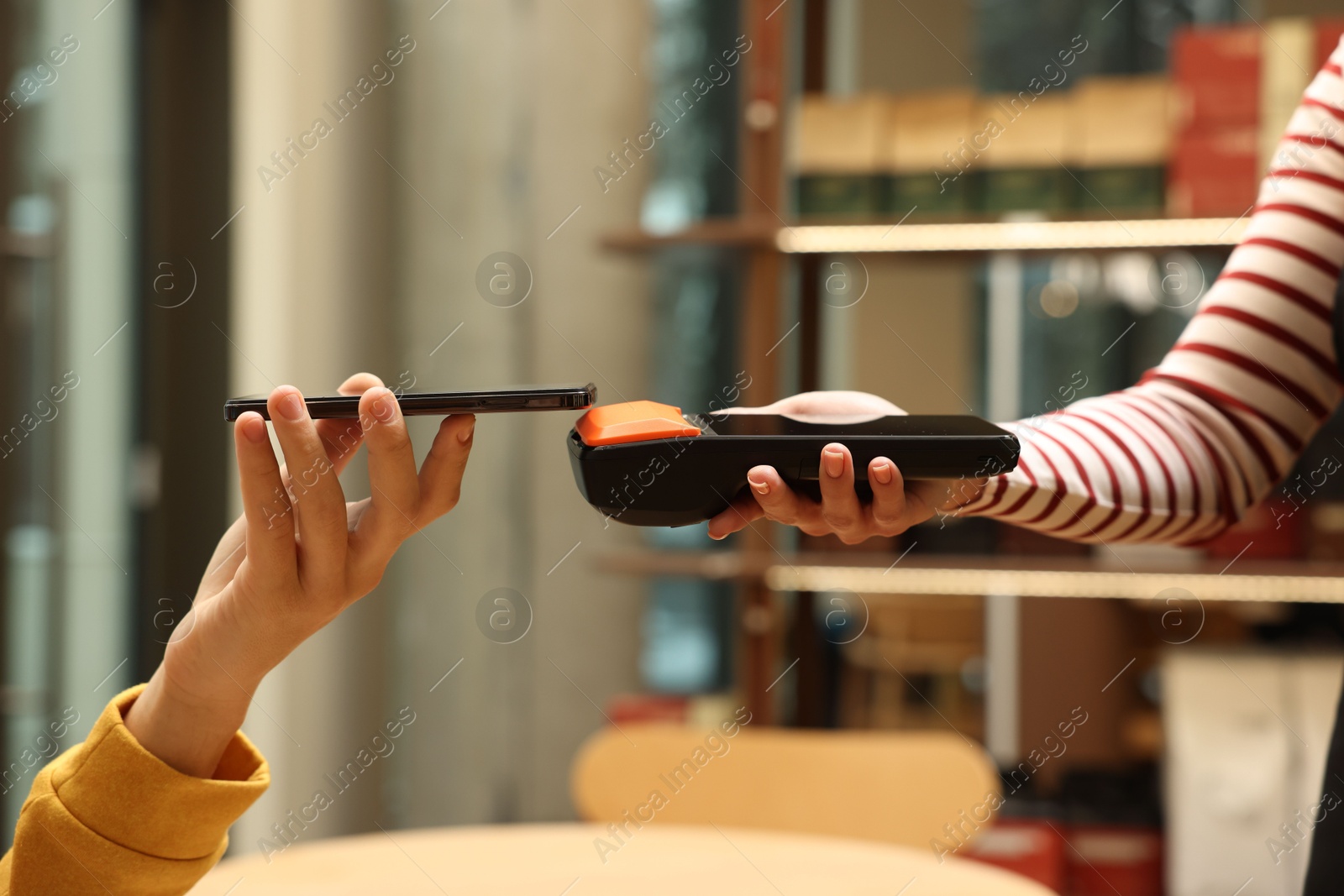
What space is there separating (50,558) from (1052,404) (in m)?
1.86

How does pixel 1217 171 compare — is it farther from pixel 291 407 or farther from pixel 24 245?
pixel 24 245

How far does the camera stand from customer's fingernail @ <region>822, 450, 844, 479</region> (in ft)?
2.08

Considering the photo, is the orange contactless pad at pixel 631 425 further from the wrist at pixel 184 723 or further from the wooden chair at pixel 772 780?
the wooden chair at pixel 772 780

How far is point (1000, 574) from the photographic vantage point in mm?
1984

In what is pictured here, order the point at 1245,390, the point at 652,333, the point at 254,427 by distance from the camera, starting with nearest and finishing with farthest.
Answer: the point at 254,427
the point at 1245,390
the point at 652,333

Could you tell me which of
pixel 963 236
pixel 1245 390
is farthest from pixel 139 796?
pixel 963 236

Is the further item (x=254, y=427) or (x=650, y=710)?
(x=650, y=710)

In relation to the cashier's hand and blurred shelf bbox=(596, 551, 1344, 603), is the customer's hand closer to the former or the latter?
the cashier's hand

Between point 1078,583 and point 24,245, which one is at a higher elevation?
point 24,245

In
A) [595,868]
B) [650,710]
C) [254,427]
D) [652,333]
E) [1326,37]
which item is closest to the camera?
[254,427]

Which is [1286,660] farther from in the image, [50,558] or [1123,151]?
[50,558]

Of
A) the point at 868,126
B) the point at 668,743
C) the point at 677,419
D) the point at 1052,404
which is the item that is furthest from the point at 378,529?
the point at 1052,404

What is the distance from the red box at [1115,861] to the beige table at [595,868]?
0.98m

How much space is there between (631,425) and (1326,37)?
1.71 meters
